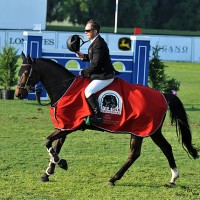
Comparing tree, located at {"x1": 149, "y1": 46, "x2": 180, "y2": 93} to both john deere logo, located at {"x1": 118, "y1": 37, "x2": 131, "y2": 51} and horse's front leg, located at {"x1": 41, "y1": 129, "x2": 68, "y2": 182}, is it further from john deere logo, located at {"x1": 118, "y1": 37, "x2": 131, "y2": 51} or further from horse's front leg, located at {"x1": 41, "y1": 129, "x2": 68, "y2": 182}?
horse's front leg, located at {"x1": 41, "y1": 129, "x2": 68, "y2": 182}

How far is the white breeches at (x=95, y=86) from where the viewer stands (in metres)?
8.29

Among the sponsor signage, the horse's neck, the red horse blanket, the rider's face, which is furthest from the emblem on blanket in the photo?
the sponsor signage

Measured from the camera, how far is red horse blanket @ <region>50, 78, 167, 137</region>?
830cm

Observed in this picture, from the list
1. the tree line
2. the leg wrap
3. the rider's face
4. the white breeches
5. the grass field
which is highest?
the tree line

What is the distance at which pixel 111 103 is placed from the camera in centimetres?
838

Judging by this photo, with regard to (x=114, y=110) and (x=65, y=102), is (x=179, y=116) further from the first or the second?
(x=65, y=102)

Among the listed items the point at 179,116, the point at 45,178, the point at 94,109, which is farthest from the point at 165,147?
the point at 45,178

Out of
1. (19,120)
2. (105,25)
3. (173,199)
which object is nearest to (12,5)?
(105,25)

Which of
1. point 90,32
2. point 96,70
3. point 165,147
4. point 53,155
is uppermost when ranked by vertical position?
point 90,32

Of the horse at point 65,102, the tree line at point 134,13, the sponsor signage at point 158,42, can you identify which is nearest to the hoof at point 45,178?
the horse at point 65,102

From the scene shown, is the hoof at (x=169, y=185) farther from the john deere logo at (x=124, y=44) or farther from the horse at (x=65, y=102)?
the john deere logo at (x=124, y=44)

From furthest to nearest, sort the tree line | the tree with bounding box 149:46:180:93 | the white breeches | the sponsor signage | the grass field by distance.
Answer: the tree line → the sponsor signage → the tree with bounding box 149:46:180:93 → the white breeches → the grass field

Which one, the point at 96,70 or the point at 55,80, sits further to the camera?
the point at 55,80

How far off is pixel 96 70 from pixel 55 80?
1.88 feet
